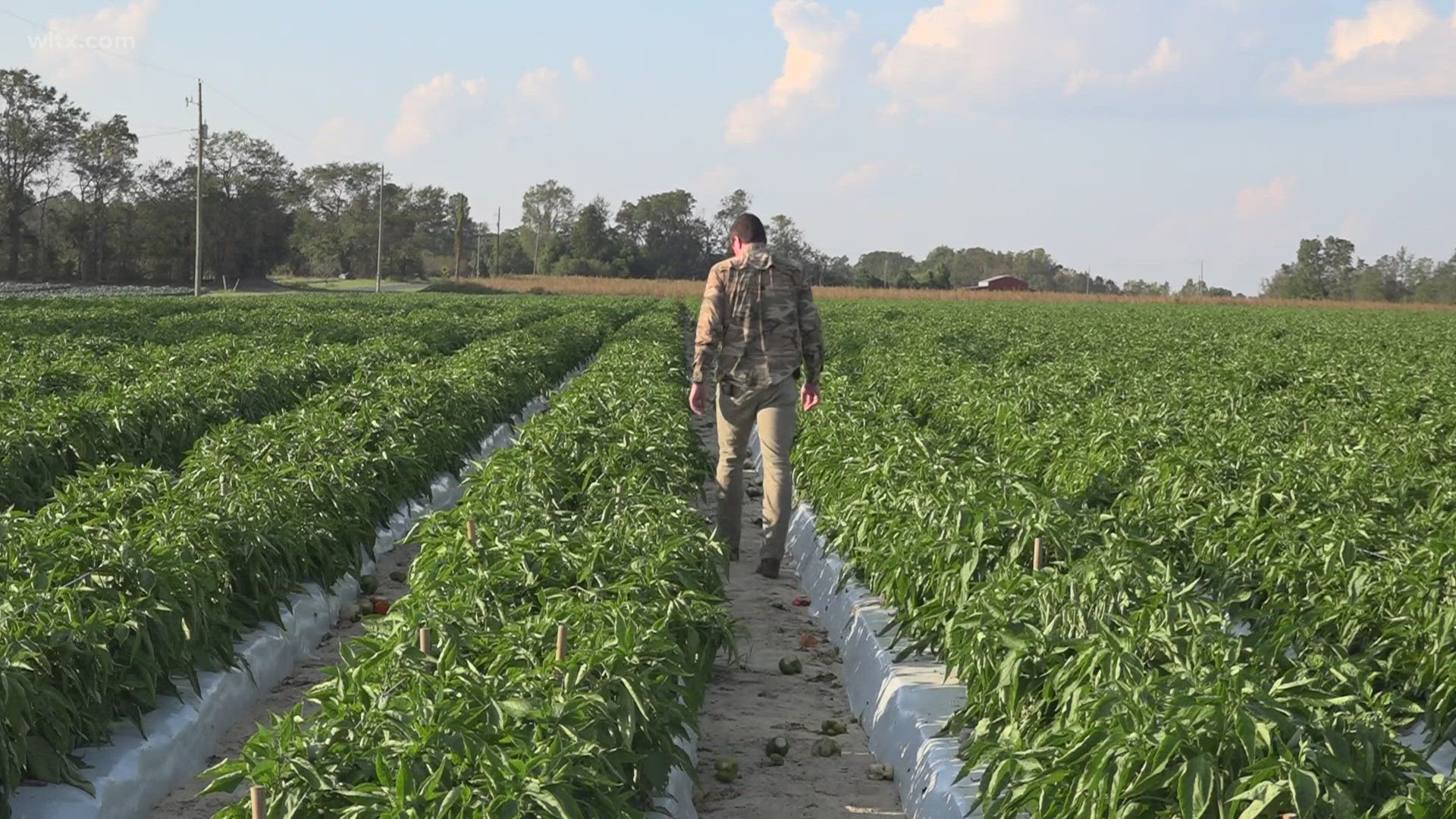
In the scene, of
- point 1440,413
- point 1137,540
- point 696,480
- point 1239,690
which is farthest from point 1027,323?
point 1239,690

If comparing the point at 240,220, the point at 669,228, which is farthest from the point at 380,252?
the point at 669,228

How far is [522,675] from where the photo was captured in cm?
368

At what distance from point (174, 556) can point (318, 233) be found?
99.6 meters

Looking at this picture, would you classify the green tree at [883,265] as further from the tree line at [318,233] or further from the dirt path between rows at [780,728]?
the dirt path between rows at [780,728]

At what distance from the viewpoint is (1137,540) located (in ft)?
17.3

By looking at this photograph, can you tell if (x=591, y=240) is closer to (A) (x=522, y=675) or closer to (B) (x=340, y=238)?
(B) (x=340, y=238)

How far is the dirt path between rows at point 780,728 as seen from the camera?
4.80m

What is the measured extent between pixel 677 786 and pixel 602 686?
34.4 inches

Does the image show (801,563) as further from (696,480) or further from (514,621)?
(514,621)

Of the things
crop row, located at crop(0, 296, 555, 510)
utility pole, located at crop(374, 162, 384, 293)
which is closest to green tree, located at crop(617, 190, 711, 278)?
utility pole, located at crop(374, 162, 384, 293)

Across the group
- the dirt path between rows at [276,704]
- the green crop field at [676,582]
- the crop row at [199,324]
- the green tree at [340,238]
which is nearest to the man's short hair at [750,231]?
the green crop field at [676,582]

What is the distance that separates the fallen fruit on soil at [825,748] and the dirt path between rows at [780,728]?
2cm

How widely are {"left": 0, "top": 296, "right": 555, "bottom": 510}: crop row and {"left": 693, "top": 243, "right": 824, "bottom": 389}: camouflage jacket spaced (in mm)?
3733

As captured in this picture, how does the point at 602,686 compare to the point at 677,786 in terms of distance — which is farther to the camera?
the point at 677,786
